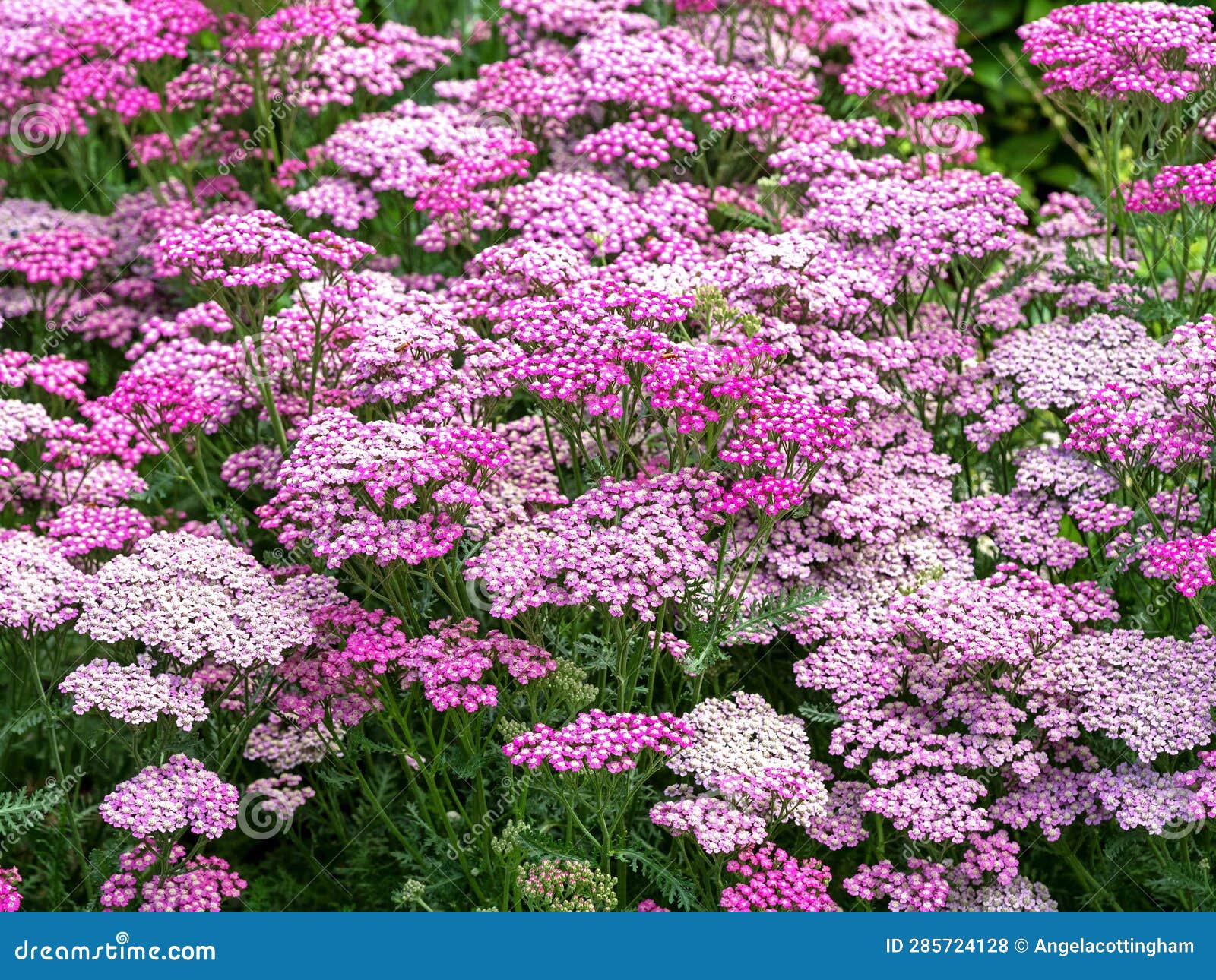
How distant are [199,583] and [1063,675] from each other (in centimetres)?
357

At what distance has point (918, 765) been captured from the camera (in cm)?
664

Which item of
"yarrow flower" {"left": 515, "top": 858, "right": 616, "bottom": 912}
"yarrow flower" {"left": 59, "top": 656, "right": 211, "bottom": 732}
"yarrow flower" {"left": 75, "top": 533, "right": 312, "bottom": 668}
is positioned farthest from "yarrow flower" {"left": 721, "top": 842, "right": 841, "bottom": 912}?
"yarrow flower" {"left": 59, "top": 656, "right": 211, "bottom": 732}

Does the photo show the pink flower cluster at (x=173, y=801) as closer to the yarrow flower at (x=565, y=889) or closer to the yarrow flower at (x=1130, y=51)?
the yarrow flower at (x=565, y=889)

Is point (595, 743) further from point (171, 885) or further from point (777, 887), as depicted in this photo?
point (171, 885)

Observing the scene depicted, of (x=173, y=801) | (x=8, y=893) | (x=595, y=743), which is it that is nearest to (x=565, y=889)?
(x=595, y=743)

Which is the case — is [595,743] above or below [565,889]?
above

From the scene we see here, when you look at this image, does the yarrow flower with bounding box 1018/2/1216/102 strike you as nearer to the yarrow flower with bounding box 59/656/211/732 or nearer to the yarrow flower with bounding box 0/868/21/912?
the yarrow flower with bounding box 59/656/211/732

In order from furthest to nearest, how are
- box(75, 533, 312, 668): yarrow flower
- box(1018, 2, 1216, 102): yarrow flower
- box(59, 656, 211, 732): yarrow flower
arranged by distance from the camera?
box(1018, 2, 1216, 102): yarrow flower
box(75, 533, 312, 668): yarrow flower
box(59, 656, 211, 732): yarrow flower

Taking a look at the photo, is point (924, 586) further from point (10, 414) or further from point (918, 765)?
point (10, 414)

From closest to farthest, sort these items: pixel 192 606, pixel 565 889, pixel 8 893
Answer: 1. pixel 565 889
2. pixel 8 893
3. pixel 192 606

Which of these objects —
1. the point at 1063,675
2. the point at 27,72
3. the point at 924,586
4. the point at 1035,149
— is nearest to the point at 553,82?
the point at 27,72

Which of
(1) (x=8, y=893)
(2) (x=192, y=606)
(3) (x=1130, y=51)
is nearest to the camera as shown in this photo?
(1) (x=8, y=893)

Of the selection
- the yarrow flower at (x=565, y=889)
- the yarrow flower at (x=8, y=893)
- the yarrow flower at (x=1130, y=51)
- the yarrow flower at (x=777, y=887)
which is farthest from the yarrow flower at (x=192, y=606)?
the yarrow flower at (x=1130, y=51)

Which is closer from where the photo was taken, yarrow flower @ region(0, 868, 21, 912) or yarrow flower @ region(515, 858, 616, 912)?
yarrow flower @ region(515, 858, 616, 912)
